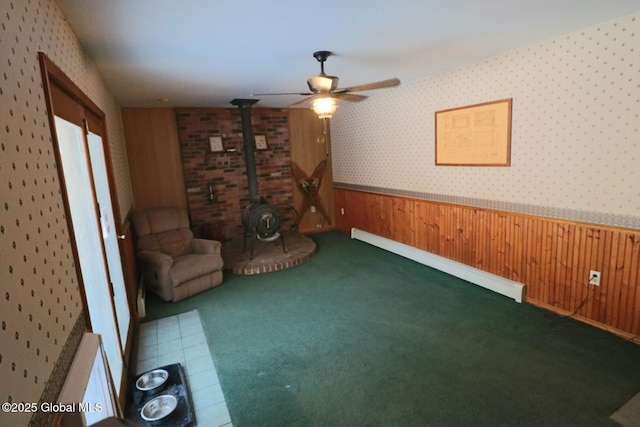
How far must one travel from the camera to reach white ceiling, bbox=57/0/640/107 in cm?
195

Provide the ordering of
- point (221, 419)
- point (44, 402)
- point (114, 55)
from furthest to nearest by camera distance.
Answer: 1. point (114, 55)
2. point (221, 419)
3. point (44, 402)

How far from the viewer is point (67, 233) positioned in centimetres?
135

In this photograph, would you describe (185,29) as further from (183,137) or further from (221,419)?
(183,137)

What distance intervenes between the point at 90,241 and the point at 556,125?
363 cm

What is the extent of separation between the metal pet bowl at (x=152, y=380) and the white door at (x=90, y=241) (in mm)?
145

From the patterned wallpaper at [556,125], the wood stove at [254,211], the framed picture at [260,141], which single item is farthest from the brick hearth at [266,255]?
the patterned wallpaper at [556,125]

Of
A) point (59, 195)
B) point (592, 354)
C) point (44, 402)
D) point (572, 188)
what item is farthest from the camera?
point (572, 188)

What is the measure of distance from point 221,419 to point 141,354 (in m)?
1.11

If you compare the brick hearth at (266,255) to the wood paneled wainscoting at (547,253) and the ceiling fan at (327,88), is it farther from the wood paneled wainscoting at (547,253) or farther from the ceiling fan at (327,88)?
the ceiling fan at (327,88)

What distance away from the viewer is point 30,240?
951 millimetres

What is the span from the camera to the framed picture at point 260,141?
5848 millimetres

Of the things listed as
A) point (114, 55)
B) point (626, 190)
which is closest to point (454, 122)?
point (626, 190)

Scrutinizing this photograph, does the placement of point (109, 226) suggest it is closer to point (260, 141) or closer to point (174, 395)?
point (174, 395)

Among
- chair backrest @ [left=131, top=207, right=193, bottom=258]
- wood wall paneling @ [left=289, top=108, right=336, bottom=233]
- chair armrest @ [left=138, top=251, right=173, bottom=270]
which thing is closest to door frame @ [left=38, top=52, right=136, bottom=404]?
chair armrest @ [left=138, top=251, right=173, bottom=270]
